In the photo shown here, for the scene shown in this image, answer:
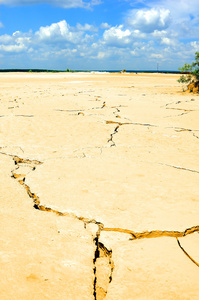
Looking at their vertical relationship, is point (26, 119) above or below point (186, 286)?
above

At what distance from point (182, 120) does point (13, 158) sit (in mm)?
2034

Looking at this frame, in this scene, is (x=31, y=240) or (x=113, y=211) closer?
(x=31, y=240)

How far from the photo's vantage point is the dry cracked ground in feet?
2.43

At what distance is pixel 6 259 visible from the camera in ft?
2.66

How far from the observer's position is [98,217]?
106 centimetres

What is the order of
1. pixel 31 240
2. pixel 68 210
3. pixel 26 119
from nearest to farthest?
pixel 31 240
pixel 68 210
pixel 26 119

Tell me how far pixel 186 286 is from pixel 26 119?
7.93 ft

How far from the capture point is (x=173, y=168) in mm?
1594

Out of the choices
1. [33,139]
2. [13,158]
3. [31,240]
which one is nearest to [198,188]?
[31,240]

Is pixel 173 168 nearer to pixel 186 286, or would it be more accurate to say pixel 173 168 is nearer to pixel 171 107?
pixel 186 286

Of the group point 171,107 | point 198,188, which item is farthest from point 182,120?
point 198,188

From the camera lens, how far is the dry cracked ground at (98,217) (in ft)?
2.43

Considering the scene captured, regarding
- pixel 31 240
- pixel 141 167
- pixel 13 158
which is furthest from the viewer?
pixel 13 158

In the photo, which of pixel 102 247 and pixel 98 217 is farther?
pixel 98 217
